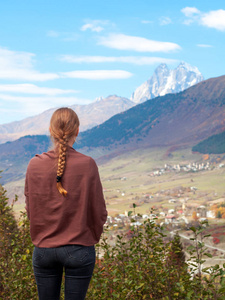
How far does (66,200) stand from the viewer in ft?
9.86

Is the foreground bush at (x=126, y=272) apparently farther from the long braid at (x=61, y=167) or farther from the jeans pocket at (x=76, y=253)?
the long braid at (x=61, y=167)

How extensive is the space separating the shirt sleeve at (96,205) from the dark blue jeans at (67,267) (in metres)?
0.19

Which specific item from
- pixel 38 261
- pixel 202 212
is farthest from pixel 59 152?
pixel 202 212

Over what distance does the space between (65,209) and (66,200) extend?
0.08 meters

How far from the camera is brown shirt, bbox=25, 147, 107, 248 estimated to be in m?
3.01

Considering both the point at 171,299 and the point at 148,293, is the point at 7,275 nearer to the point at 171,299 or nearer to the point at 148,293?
the point at 148,293

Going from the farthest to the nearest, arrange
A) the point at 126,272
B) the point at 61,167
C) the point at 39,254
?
the point at 126,272
the point at 39,254
the point at 61,167

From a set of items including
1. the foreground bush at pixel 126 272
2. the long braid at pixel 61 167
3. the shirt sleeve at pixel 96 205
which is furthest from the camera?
the foreground bush at pixel 126 272

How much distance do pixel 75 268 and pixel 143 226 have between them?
2.88 meters

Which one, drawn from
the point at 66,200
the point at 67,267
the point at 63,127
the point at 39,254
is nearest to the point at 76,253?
the point at 67,267

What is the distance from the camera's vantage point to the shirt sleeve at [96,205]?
306cm

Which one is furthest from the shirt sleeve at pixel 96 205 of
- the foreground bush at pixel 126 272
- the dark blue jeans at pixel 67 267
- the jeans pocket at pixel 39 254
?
the foreground bush at pixel 126 272

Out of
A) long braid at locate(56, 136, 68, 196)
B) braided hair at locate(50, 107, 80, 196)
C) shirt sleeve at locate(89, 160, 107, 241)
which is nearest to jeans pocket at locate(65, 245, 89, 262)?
shirt sleeve at locate(89, 160, 107, 241)

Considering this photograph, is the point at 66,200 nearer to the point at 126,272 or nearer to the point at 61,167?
the point at 61,167
